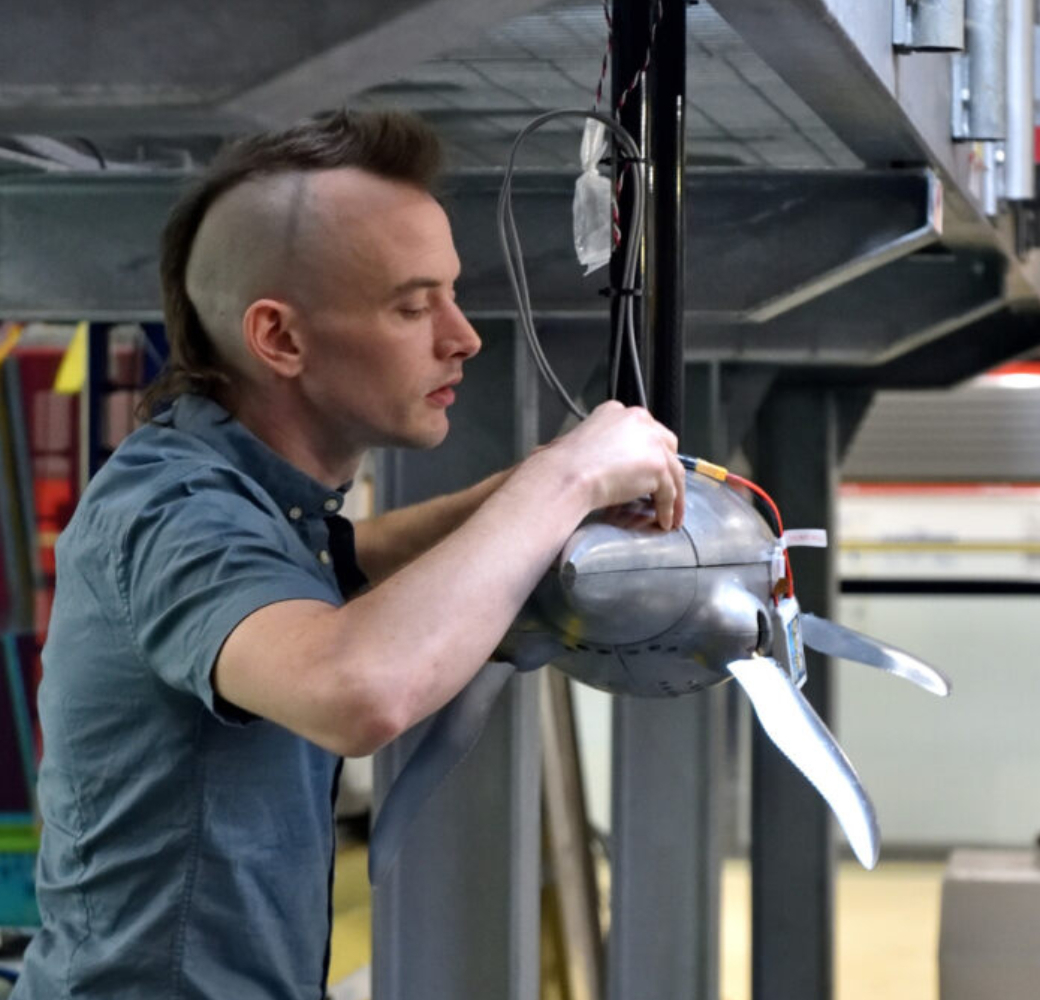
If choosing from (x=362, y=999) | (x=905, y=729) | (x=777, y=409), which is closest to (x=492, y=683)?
(x=777, y=409)

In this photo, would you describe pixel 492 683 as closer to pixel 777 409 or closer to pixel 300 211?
pixel 300 211

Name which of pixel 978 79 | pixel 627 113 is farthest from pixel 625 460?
pixel 978 79

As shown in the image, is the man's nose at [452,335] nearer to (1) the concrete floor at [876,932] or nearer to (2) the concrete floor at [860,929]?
(1) the concrete floor at [876,932]

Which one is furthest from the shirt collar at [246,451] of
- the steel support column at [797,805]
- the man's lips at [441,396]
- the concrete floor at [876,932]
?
the concrete floor at [876,932]

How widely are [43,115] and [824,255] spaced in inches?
49.8

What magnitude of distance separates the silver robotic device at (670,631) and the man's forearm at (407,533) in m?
0.40

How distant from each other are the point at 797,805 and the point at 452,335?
3.56 m

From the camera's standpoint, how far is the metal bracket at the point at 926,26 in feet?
6.43

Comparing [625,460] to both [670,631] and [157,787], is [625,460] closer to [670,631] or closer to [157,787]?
[670,631]

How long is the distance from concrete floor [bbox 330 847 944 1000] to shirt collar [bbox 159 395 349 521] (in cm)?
514

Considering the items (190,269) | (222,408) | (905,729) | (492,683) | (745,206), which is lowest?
(905,729)

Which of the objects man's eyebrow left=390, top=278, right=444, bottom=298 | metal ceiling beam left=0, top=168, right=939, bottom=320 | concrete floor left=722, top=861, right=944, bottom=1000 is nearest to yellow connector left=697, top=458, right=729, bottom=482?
man's eyebrow left=390, top=278, right=444, bottom=298

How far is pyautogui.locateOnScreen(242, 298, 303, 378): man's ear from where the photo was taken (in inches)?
58.7

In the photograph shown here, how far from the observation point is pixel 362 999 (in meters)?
5.77
